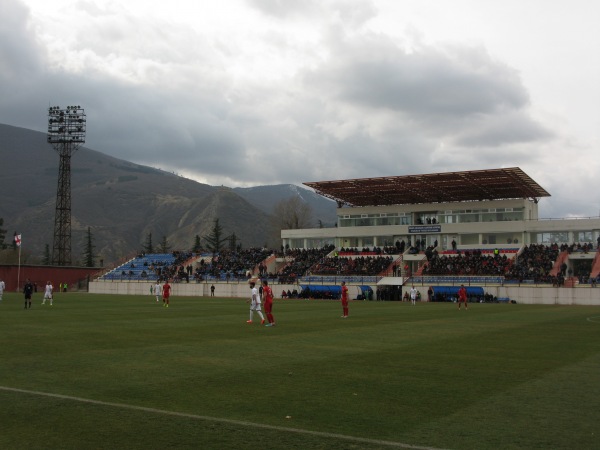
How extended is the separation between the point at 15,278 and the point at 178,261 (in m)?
21.1

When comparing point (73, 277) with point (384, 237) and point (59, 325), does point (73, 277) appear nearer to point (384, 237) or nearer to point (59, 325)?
point (384, 237)

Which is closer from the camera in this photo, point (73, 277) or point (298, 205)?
point (73, 277)

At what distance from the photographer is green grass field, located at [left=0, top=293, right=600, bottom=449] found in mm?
8344

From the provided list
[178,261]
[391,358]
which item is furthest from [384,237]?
[391,358]

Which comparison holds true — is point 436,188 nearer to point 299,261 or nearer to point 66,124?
point 299,261

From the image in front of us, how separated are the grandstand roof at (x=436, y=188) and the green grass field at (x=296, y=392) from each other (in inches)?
2115

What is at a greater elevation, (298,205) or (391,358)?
(298,205)

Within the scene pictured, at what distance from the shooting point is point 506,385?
12.3 metres

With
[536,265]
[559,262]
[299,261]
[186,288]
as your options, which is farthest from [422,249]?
[186,288]

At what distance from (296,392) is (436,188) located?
70363 mm

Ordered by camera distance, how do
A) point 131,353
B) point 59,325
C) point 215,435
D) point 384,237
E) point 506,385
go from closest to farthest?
1. point 215,435
2. point 506,385
3. point 131,353
4. point 59,325
5. point 384,237

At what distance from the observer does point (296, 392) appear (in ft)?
37.2

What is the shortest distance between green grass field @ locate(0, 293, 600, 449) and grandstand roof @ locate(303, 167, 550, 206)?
5373 centimetres

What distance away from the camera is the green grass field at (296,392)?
8.34 meters
